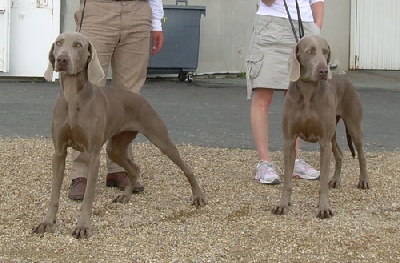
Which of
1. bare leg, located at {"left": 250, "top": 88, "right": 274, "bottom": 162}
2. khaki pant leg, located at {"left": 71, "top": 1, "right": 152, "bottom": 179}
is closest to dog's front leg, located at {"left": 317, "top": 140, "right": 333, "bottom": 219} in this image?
bare leg, located at {"left": 250, "top": 88, "right": 274, "bottom": 162}

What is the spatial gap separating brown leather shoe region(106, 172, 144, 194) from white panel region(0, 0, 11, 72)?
8007 millimetres

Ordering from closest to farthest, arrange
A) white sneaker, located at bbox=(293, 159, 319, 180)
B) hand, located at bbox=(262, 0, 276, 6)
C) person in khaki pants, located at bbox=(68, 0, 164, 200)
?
person in khaki pants, located at bbox=(68, 0, 164, 200)
hand, located at bbox=(262, 0, 276, 6)
white sneaker, located at bbox=(293, 159, 319, 180)

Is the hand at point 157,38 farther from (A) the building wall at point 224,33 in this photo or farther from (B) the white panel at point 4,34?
(A) the building wall at point 224,33

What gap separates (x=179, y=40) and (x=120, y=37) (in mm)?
8305

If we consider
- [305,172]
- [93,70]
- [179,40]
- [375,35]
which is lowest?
[305,172]

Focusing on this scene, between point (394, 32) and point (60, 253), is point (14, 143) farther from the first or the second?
point (394, 32)

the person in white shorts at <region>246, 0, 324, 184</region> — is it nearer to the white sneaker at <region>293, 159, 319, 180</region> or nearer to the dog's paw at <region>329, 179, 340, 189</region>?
the white sneaker at <region>293, 159, 319, 180</region>

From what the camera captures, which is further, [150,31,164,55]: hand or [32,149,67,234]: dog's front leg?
[150,31,164,55]: hand

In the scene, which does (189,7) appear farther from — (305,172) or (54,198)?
(54,198)

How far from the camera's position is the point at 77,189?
568cm

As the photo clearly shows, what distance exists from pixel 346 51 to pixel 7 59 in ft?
24.3

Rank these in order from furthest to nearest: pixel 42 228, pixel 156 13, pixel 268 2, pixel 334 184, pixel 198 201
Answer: pixel 334 184
pixel 268 2
pixel 156 13
pixel 198 201
pixel 42 228

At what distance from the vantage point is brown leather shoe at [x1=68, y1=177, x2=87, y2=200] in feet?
18.5

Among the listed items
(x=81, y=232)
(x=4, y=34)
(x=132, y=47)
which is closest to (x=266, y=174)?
(x=132, y=47)
